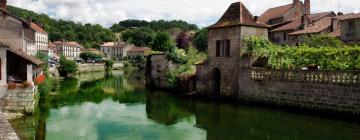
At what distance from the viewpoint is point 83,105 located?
91.4 feet

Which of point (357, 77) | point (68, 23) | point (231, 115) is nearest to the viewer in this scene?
point (357, 77)

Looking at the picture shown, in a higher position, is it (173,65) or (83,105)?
(173,65)

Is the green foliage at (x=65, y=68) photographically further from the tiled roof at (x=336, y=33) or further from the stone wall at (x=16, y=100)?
the stone wall at (x=16, y=100)

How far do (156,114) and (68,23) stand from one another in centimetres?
14606

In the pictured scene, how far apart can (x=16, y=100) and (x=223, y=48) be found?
15.0 m

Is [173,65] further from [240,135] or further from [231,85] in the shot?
[240,135]

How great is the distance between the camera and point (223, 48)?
29594 mm

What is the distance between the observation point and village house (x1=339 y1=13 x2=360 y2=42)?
36.5 metres

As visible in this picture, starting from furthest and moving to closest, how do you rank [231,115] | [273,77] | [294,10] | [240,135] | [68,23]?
[68,23] → [294,10] → [273,77] → [231,115] → [240,135]

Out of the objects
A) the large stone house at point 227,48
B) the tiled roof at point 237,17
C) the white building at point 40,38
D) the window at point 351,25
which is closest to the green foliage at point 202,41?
the white building at point 40,38

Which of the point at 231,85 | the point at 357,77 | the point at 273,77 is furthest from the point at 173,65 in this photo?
the point at 357,77

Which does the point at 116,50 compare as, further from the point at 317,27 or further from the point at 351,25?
the point at 351,25

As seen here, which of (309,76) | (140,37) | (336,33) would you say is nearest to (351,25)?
(336,33)

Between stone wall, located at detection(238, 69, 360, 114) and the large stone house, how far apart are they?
119cm
